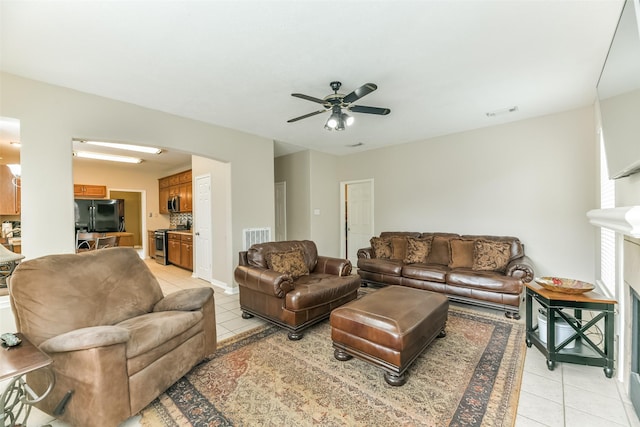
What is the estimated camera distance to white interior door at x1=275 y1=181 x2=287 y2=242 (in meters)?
6.38

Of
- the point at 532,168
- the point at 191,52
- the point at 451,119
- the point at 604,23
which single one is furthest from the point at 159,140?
the point at 532,168

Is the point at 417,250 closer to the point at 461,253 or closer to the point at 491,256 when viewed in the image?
the point at 461,253

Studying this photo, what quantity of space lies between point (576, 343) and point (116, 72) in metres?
4.77

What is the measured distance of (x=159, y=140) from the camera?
11.5 feet

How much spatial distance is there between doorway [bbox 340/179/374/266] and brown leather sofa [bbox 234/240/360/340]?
8.06 feet

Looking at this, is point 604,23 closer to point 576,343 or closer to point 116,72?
point 576,343

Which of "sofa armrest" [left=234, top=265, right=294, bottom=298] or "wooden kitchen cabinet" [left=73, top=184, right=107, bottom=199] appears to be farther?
"wooden kitchen cabinet" [left=73, top=184, right=107, bottom=199]

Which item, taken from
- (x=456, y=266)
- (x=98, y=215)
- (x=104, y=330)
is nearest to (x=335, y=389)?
(x=104, y=330)

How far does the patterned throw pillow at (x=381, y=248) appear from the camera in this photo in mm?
4645

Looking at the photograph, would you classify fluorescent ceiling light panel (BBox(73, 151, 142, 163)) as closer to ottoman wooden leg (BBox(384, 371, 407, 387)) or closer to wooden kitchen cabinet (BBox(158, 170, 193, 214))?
wooden kitchen cabinet (BBox(158, 170, 193, 214))

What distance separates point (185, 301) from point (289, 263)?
1.34 meters

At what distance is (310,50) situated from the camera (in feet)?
7.29

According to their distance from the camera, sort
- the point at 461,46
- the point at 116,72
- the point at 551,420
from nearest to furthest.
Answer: the point at 551,420, the point at 461,46, the point at 116,72

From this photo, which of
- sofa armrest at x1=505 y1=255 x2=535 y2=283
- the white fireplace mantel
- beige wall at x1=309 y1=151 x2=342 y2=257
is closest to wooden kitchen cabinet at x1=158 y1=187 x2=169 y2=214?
beige wall at x1=309 y1=151 x2=342 y2=257
